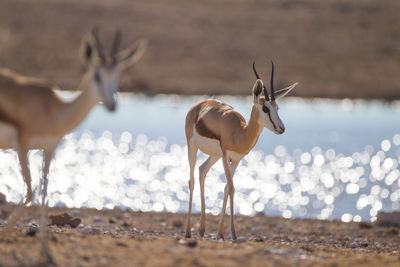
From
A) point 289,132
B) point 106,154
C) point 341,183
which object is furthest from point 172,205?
point 289,132

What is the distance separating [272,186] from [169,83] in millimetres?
21822

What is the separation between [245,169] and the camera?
22.0 m

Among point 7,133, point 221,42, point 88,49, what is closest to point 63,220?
point 7,133

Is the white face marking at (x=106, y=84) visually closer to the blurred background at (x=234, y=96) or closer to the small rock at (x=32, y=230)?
the small rock at (x=32, y=230)

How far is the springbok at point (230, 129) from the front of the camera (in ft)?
33.3

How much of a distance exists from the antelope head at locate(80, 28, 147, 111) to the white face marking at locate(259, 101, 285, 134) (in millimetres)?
2801

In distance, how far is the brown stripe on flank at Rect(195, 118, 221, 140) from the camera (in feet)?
35.0

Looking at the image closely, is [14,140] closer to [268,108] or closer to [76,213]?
[268,108]

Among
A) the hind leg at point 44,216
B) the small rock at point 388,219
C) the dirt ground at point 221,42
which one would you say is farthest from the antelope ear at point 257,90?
the dirt ground at point 221,42

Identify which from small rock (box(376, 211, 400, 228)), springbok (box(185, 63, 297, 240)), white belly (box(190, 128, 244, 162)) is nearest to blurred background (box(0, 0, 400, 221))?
small rock (box(376, 211, 400, 228))

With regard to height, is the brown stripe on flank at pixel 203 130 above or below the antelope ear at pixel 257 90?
below

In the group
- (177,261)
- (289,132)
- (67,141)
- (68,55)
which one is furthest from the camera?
(68,55)

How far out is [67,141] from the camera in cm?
2567

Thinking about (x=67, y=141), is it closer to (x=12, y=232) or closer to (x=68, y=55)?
(x=12, y=232)
